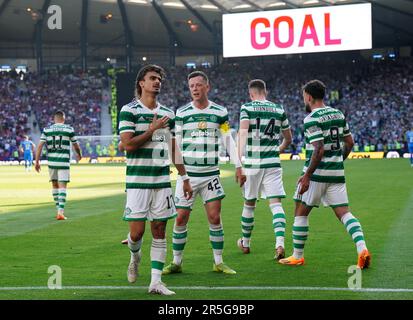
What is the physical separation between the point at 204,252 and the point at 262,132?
1.97 meters

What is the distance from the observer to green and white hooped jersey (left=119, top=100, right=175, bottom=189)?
823cm

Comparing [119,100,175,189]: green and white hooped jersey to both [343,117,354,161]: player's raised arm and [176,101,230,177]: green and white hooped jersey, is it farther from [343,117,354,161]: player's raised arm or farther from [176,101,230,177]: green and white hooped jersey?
[343,117,354,161]: player's raised arm

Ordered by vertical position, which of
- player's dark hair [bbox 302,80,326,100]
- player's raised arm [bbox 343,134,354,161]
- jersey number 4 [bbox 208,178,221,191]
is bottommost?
jersey number 4 [bbox 208,178,221,191]

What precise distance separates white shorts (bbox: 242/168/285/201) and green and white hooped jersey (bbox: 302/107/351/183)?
116 centimetres

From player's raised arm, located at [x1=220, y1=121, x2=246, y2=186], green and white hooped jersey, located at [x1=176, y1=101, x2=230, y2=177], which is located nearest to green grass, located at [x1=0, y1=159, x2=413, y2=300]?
player's raised arm, located at [x1=220, y1=121, x2=246, y2=186]

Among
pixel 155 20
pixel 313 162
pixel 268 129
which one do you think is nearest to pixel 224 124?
pixel 313 162

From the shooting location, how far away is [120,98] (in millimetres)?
60469

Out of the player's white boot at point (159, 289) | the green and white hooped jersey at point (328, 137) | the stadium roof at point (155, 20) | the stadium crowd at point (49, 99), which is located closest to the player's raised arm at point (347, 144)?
the green and white hooped jersey at point (328, 137)

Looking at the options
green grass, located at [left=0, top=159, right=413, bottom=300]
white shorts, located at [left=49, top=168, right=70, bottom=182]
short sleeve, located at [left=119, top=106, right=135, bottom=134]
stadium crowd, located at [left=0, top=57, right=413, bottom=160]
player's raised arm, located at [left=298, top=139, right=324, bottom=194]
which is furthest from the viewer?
stadium crowd, located at [left=0, top=57, right=413, bottom=160]

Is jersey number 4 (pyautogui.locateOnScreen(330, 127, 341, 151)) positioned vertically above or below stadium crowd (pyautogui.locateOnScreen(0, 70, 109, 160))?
below

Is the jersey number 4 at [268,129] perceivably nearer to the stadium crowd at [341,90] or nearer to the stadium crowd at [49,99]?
the stadium crowd at [341,90]

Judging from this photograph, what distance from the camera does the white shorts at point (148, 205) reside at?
27.1ft

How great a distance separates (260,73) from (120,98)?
1214 centimetres
